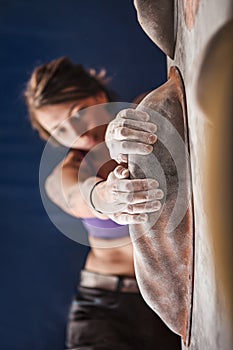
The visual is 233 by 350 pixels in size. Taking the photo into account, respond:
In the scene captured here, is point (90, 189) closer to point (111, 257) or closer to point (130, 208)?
point (111, 257)

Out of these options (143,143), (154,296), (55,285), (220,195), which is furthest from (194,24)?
(55,285)

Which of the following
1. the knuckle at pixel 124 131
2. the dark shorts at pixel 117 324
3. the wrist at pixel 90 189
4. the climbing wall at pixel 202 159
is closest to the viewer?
the climbing wall at pixel 202 159

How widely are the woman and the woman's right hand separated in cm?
44

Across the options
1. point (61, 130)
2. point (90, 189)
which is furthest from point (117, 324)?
point (61, 130)

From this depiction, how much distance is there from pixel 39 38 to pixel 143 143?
80 centimetres

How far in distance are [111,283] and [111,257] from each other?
65 mm

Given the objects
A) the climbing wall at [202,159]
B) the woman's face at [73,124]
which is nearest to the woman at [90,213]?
the woman's face at [73,124]

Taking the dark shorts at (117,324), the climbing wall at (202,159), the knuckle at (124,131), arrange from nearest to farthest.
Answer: the climbing wall at (202,159)
the knuckle at (124,131)
the dark shorts at (117,324)

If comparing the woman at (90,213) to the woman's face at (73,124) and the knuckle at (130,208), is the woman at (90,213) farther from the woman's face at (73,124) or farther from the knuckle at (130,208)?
the knuckle at (130,208)

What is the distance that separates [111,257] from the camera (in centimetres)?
148

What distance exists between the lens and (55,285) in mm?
1483

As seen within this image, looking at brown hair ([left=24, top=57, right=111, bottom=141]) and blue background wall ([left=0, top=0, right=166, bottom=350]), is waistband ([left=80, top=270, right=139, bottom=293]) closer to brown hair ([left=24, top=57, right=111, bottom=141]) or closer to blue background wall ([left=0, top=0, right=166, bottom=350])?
blue background wall ([left=0, top=0, right=166, bottom=350])

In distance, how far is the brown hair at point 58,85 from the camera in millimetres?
1527

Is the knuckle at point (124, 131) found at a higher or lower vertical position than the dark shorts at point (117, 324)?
higher
